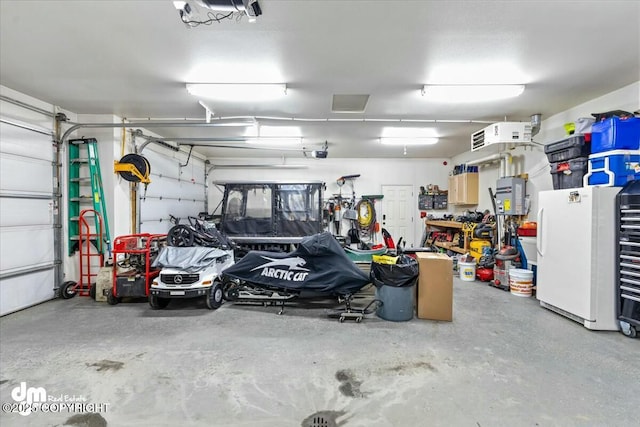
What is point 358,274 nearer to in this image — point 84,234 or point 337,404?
point 337,404

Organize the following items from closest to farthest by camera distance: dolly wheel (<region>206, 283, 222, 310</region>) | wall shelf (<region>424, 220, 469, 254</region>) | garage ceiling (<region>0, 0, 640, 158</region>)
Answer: garage ceiling (<region>0, 0, 640, 158</region>), dolly wheel (<region>206, 283, 222, 310</region>), wall shelf (<region>424, 220, 469, 254</region>)

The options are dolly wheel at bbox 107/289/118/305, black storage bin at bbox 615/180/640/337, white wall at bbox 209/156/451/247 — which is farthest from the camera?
white wall at bbox 209/156/451/247

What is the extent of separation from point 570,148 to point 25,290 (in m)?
7.67

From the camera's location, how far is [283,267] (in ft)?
12.1

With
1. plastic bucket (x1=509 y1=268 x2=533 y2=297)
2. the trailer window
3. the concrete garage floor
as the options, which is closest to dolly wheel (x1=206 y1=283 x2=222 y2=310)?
the concrete garage floor

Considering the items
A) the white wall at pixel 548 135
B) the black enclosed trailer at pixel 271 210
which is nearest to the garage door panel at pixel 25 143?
the black enclosed trailer at pixel 271 210

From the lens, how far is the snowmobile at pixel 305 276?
3498mm

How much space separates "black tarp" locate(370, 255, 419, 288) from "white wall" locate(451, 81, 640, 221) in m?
3.15

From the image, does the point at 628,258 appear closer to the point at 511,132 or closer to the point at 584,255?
the point at 584,255

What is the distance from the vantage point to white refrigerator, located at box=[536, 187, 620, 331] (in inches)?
121

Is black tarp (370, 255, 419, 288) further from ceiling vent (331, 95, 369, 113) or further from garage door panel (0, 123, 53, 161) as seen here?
garage door panel (0, 123, 53, 161)

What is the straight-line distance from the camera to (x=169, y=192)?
6.20 meters

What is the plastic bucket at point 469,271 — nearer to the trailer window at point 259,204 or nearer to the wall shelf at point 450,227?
the wall shelf at point 450,227

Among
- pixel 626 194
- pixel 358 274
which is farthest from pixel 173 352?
pixel 626 194
